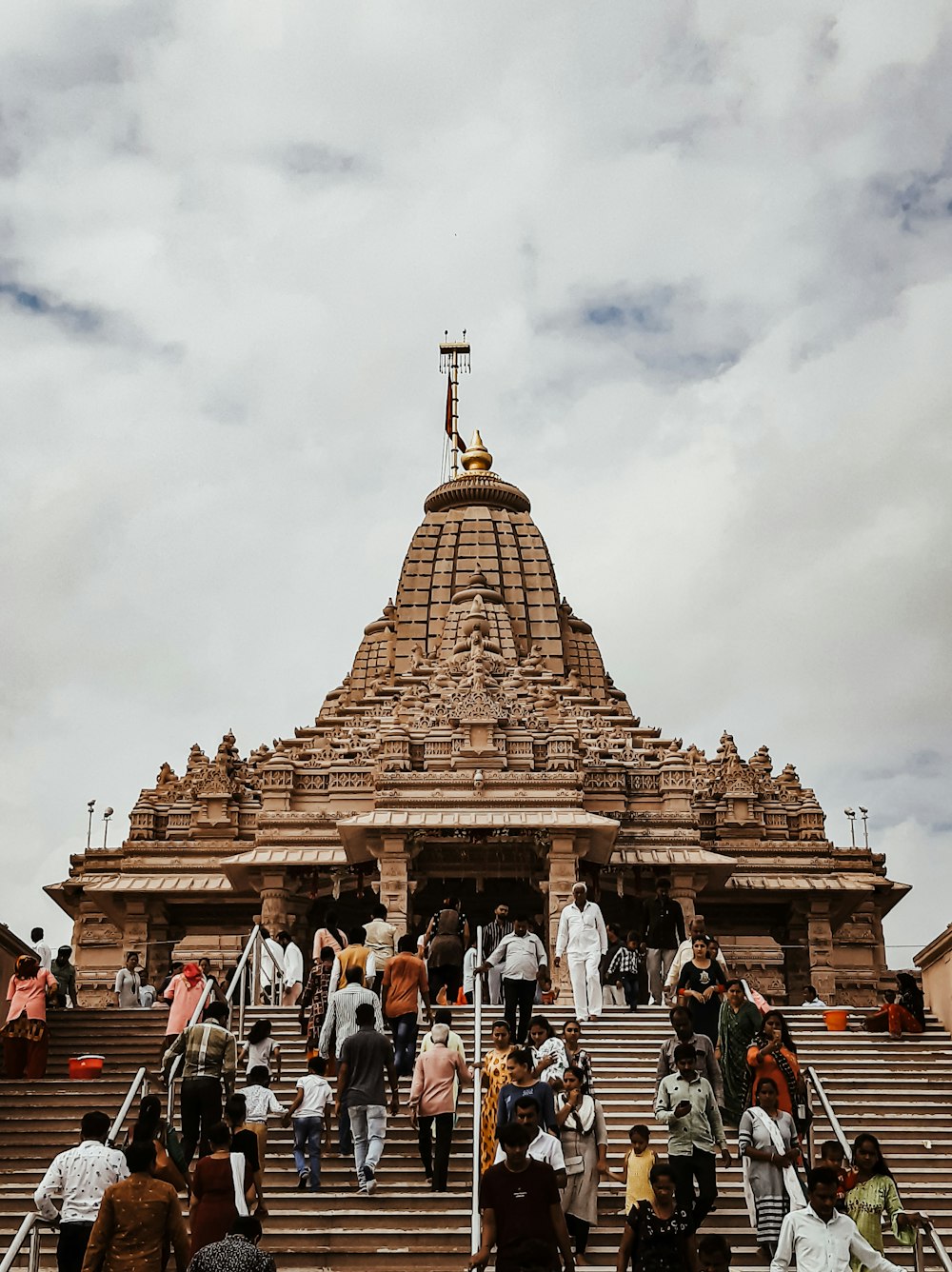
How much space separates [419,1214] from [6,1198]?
3.38 metres

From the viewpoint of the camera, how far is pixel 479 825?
30.6 meters

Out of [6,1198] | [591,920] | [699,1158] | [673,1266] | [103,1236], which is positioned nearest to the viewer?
[103,1236]

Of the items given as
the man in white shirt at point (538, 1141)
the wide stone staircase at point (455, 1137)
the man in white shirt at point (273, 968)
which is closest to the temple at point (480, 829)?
the man in white shirt at point (273, 968)

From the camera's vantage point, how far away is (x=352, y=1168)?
49.1ft

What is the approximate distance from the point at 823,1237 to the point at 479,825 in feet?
65.6

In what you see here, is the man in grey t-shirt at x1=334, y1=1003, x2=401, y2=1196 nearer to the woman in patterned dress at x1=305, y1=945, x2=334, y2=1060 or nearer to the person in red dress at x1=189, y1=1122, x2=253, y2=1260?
the woman in patterned dress at x1=305, y1=945, x2=334, y2=1060

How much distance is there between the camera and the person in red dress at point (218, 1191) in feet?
36.6

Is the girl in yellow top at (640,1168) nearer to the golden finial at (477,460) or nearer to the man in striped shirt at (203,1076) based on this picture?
the man in striped shirt at (203,1076)

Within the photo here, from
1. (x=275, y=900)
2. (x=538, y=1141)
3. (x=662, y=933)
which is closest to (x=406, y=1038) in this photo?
(x=538, y=1141)

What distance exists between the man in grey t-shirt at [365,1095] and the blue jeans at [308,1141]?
0.28 metres

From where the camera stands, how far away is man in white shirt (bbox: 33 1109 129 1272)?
447 inches

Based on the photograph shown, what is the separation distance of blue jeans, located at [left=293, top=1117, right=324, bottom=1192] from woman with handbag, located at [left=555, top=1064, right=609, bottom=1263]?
217 centimetres

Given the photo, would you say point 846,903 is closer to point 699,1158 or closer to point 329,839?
point 329,839

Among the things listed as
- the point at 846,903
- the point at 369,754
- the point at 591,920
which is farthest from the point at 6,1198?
the point at 846,903
